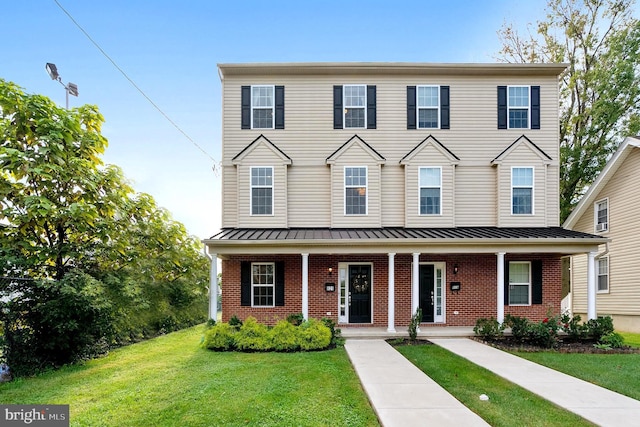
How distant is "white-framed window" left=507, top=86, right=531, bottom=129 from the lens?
40.9 ft

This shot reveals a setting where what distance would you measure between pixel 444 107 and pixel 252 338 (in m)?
9.41

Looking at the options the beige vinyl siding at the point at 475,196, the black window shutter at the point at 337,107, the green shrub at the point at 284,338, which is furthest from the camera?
the black window shutter at the point at 337,107

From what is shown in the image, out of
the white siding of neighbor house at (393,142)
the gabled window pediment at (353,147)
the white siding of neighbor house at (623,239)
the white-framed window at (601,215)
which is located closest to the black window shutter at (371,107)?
the white siding of neighbor house at (393,142)

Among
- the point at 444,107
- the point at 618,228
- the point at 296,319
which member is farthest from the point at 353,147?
the point at 618,228

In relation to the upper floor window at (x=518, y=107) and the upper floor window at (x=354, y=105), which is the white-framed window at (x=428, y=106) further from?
the upper floor window at (x=518, y=107)

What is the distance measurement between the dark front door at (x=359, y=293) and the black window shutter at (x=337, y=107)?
4731 mm

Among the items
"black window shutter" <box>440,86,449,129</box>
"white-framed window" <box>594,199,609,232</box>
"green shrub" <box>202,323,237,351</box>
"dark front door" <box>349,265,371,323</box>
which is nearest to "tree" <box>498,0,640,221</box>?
"white-framed window" <box>594,199,609,232</box>

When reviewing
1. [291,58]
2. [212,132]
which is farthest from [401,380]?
[212,132]

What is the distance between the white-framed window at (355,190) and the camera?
1209cm

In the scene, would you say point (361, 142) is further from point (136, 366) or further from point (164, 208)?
point (136, 366)

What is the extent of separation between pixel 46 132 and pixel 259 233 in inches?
227

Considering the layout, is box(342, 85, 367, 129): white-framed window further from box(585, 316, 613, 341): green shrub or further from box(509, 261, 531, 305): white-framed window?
A: box(585, 316, 613, 341): green shrub

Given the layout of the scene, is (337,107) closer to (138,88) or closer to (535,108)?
(535,108)

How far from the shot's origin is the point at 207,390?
18.9 feet
